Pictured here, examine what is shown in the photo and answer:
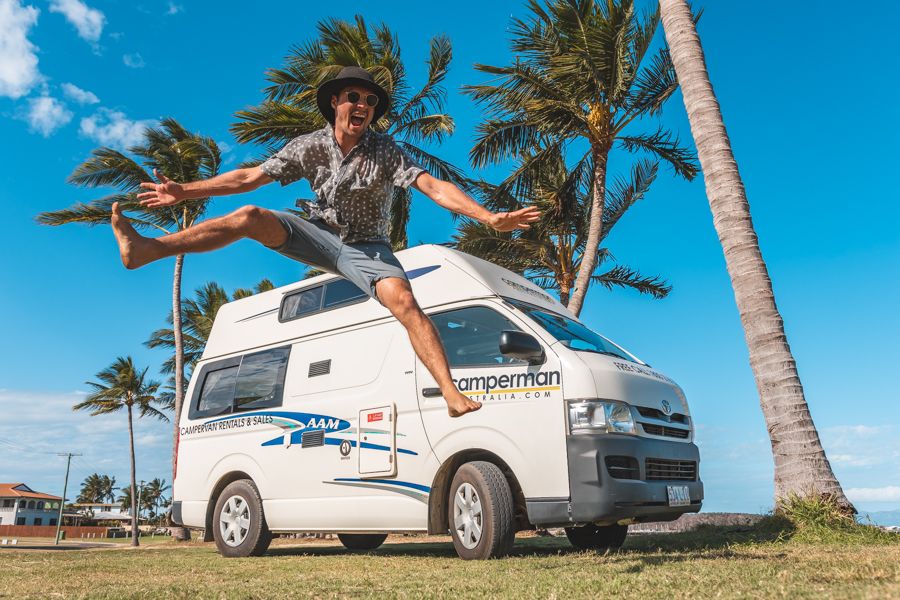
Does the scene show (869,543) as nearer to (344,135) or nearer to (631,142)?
(344,135)

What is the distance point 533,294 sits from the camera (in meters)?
6.96

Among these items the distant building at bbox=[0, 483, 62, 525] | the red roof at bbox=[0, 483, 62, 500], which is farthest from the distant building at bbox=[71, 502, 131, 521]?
the red roof at bbox=[0, 483, 62, 500]

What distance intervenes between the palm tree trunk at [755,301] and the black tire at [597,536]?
173 centimetres

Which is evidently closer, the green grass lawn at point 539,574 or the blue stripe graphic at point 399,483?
the green grass lawn at point 539,574

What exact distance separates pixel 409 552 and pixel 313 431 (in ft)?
5.08

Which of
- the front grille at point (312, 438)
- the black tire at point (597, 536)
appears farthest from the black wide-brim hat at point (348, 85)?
the black tire at point (597, 536)

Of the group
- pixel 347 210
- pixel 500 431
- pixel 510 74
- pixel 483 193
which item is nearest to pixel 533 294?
pixel 500 431

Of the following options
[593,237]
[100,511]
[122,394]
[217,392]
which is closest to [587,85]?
[593,237]

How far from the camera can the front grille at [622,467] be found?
523 cm

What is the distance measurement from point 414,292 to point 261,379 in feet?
7.45

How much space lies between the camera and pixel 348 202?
3891mm

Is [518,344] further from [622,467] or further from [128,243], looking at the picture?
[128,243]

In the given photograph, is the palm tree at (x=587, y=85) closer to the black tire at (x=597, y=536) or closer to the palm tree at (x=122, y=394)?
the black tire at (x=597, y=536)

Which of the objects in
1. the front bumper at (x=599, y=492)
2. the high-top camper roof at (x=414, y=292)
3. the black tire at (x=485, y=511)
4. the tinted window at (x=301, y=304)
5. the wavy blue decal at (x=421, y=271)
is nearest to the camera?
the front bumper at (x=599, y=492)
